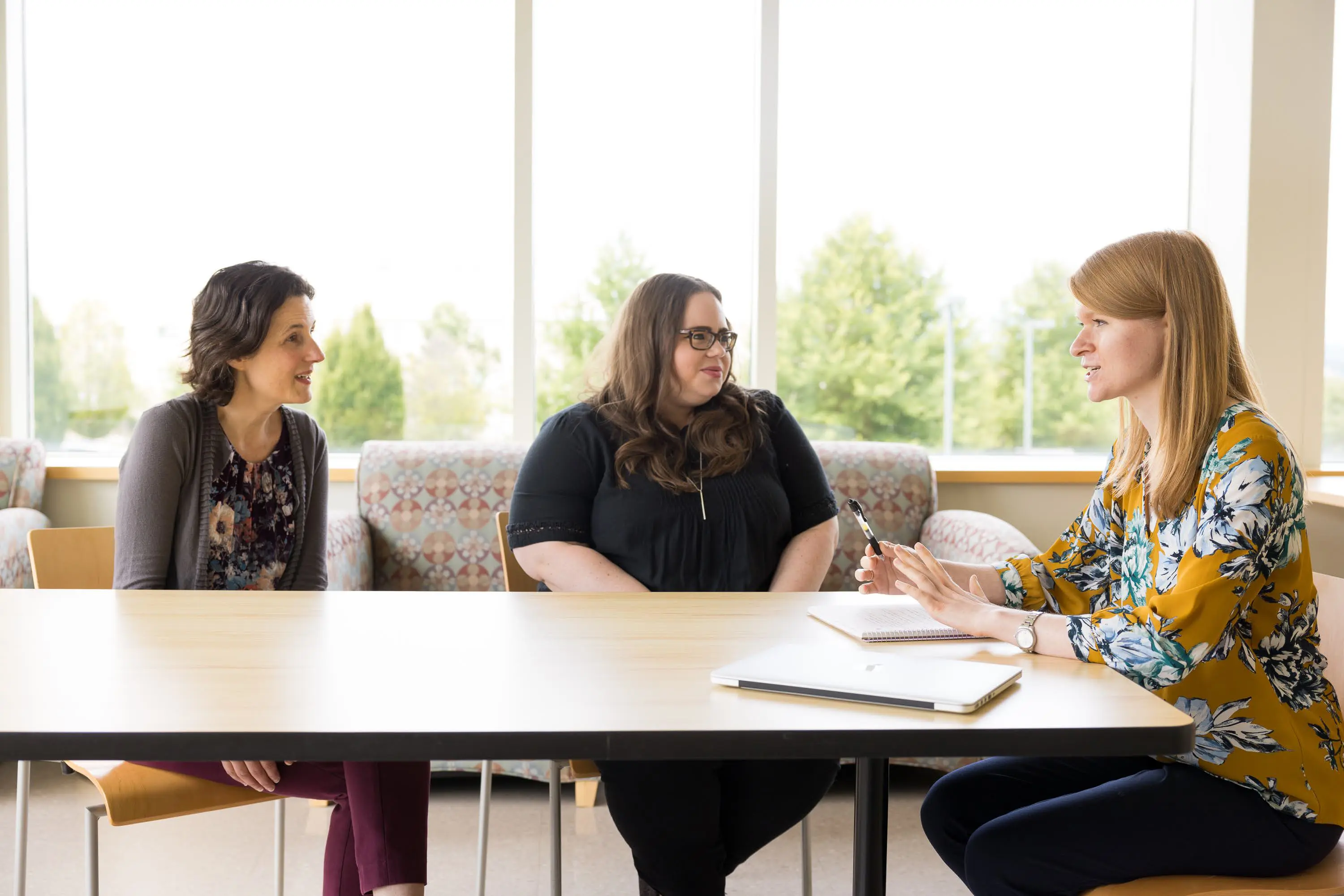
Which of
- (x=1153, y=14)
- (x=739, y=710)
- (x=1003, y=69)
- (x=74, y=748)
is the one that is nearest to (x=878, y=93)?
(x=1003, y=69)

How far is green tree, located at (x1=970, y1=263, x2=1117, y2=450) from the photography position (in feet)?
12.4

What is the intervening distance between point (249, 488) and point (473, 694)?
1078mm

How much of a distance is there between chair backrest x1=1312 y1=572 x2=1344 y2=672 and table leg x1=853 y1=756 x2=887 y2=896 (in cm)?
72

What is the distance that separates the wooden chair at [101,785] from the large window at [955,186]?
2.34 m

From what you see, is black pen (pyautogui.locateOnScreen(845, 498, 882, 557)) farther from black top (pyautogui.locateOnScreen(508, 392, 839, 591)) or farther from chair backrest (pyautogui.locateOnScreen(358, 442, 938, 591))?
chair backrest (pyautogui.locateOnScreen(358, 442, 938, 591))

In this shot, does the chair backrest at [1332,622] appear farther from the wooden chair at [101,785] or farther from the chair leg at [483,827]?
the wooden chair at [101,785]

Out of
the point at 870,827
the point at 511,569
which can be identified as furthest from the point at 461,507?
the point at 870,827

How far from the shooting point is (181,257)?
12.2ft

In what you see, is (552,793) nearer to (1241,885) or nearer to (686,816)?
(686,816)

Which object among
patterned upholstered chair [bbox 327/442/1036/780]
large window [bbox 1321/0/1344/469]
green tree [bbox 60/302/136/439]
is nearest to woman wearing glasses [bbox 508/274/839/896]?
patterned upholstered chair [bbox 327/442/1036/780]

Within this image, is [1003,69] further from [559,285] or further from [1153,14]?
[559,285]

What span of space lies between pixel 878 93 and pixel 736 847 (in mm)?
2818

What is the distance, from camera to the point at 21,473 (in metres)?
3.23

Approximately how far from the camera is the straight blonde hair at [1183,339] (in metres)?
1.37
